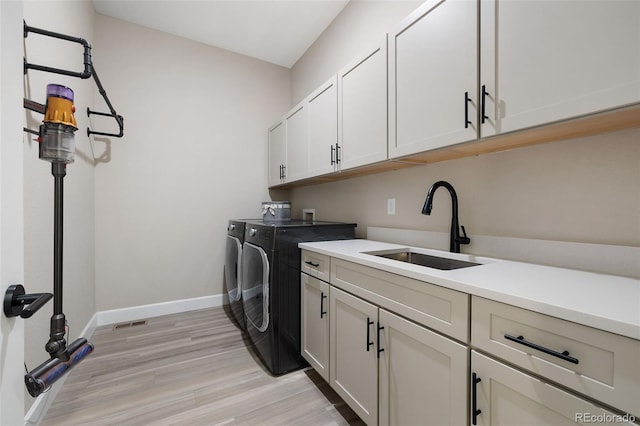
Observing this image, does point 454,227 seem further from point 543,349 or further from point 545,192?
point 543,349

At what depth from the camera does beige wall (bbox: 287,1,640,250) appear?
38.4 inches

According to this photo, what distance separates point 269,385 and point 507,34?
84.0 inches

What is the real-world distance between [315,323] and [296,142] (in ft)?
5.34

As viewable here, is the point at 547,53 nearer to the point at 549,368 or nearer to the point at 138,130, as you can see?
the point at 549,368

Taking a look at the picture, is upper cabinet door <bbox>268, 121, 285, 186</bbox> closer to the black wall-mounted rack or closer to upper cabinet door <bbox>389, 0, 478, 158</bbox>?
the black wall-mounted rack

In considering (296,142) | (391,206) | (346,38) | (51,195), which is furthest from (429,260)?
(51,195)

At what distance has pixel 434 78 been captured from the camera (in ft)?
4.14

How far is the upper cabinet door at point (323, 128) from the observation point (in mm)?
2016

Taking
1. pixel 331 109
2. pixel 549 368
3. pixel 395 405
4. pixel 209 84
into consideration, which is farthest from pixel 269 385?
pixel 209 84

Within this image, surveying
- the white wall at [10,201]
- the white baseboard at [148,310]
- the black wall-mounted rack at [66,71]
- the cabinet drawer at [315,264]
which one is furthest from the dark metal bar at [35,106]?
the white baseboard at [148,310]

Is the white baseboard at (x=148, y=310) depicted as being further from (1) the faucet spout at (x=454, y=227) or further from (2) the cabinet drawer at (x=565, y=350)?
(2) the cabinet drawer at (x=565, y=350)

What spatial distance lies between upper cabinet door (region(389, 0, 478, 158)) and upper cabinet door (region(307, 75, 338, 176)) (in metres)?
0.59

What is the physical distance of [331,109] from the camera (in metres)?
2.04

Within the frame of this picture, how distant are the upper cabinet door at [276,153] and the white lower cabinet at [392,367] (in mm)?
1788
